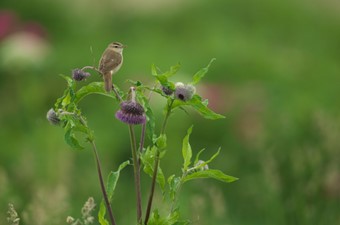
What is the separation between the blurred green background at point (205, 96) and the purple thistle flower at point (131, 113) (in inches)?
26.1

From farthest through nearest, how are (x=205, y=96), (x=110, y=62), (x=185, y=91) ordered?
(x=205, y=96) → (x=110, y=62) → (x=185, y=91)

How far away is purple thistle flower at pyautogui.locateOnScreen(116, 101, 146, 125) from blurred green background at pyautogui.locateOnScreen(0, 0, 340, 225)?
664 mm

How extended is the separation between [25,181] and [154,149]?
1856 millimetres

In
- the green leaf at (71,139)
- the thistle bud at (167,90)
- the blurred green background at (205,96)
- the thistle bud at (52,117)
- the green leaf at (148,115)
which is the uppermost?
the blurred green background at (205,96)

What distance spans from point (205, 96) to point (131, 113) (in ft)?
9.31

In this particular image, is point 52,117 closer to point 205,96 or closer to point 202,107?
point 202,107

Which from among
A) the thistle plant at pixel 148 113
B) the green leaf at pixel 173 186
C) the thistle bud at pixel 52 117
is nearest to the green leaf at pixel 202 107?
the thistle plant at pixel 148 113

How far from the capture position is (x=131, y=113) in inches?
47.9

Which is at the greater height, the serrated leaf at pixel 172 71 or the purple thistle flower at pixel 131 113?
the serrated leaf at pixel 172 71

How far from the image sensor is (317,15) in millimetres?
6402

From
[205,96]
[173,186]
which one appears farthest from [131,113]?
[205,96]

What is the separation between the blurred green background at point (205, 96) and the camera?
252 cm

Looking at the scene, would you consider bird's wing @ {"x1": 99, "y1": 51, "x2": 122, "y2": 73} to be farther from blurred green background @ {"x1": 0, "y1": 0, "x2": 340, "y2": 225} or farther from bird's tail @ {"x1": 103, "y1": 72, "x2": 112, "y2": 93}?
blurred green background @ {"x1": 0, "y1": 0, "x2": 340, "y2": 225}

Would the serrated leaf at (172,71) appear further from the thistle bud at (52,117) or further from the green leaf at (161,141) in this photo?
the thistle bud at (52,117)
